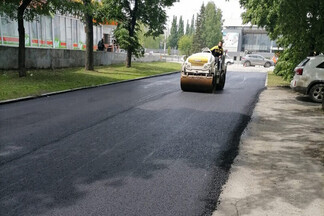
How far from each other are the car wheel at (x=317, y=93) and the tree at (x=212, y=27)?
78714 mm

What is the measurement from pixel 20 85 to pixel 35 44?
51.7 feet

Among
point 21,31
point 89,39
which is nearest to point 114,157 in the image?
point 21,31

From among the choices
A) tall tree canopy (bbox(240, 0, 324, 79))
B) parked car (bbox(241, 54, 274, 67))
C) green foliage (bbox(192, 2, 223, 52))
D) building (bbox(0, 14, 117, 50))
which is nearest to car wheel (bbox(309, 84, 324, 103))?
tall tree canopy (bbox(240, 0, 324, 79))

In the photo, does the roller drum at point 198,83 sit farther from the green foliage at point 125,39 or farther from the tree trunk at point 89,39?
the green foliage at point 125,39

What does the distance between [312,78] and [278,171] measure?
8041mm

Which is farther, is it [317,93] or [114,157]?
[317,93]

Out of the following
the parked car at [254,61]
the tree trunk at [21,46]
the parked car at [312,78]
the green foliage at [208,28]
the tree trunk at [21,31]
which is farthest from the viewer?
the green foliage at [208,28]

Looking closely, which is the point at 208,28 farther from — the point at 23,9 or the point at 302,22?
the point at 23,9

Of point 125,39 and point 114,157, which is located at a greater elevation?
point 125,39

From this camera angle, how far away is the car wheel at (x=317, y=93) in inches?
446

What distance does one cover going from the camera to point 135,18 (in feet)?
84.2

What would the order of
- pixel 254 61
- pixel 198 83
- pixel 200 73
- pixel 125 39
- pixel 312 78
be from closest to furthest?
pixel 312 78 < pixel 200 73 < pixel 198 83 < pixel 125 39 < pixel 254 61

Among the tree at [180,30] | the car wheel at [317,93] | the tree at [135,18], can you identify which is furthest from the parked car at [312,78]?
the tree at [180,30]

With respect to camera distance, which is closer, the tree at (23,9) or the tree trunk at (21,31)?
the tree at (23,9)
